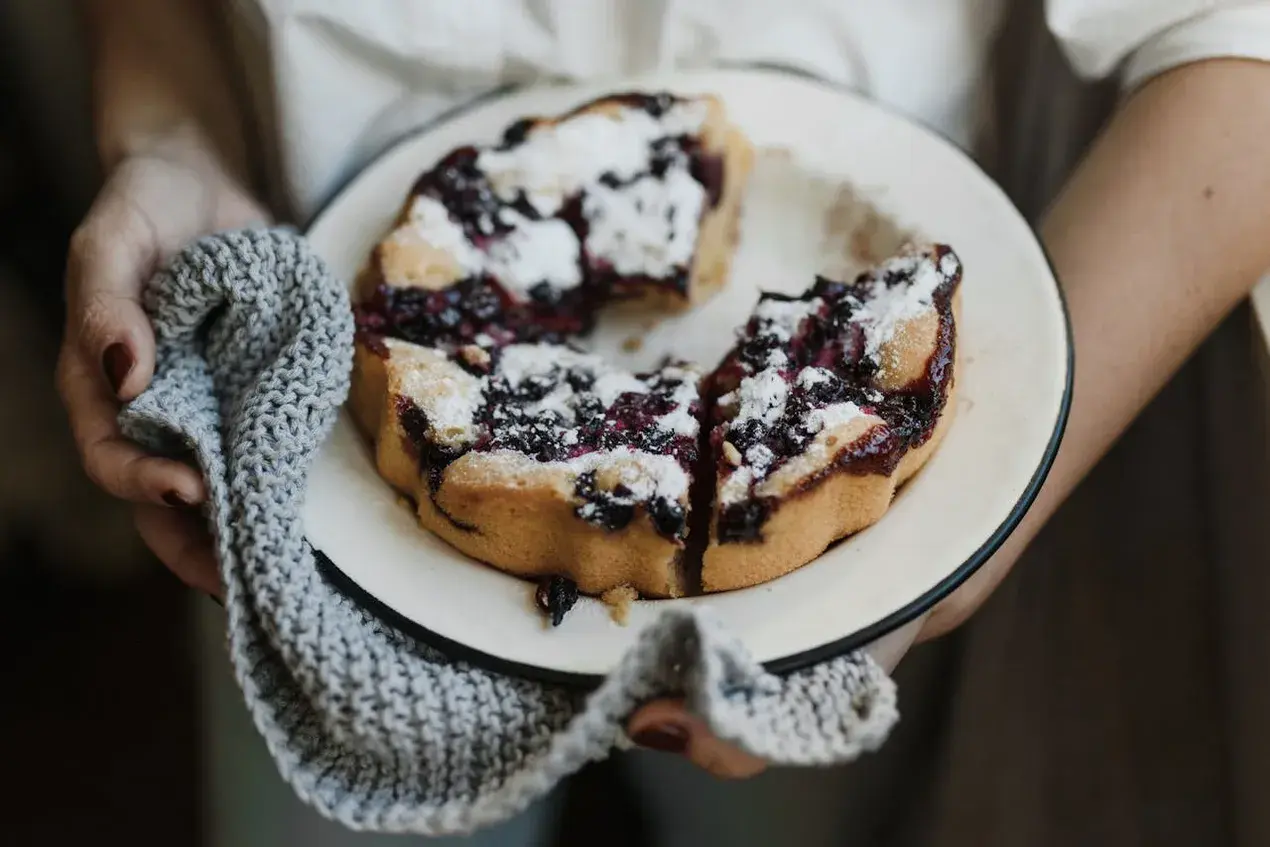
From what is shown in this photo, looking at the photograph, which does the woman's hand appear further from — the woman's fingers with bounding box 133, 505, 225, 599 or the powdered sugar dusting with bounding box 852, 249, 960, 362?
the powdered sugar dusting with bounding box 852, 249, 960, 362

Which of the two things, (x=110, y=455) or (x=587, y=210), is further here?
(x=587, y=210)

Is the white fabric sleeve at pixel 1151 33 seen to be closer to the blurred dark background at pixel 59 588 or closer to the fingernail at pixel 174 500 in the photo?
the fingernail at pixel 174 500

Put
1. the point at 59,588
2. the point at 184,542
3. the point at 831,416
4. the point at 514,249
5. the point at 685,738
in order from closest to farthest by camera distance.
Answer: the point at 685,738 < the point at 831,416 < the point at 184,542 < the point at 514,249 < the point at 59,588

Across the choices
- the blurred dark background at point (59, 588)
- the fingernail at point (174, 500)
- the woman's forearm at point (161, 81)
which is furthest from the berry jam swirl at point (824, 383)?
the blurred dark background at point (59, 588)

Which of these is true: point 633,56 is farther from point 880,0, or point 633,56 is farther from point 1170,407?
point 1170,407

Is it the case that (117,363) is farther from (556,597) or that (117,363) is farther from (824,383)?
(824,383)

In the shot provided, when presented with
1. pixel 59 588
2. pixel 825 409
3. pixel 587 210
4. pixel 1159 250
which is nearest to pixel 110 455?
pixel 587 210

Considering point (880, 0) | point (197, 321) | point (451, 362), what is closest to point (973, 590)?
point (451, 362)
